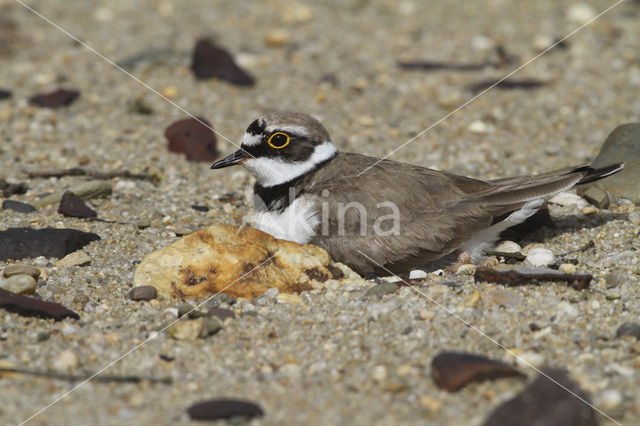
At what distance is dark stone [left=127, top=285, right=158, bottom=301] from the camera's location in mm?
4305

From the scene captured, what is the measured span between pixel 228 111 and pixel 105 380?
4.30 meters

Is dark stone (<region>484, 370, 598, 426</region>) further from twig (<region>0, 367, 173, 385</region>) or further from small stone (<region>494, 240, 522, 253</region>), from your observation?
small stone (<region>494, 240, 522, 253</region>)

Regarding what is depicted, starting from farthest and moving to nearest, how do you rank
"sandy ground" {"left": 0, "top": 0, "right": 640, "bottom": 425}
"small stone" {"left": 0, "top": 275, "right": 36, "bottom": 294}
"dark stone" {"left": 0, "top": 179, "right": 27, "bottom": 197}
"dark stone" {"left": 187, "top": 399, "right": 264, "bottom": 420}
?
"dark stone" {"left": 0, "top": 179, "right": 27, "bottom": 197} < "small stone" {"left": 0, "top": 275, "right": 36, "bottom": 294} < "sandy ground" {"left": 0, "top": 0, "right": 640, "bottom": 425} < "dark stone" {"left": 187, "top": 399, "right": 264, "bottom": 420}

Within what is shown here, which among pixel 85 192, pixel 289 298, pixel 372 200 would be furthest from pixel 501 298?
pixel 85 192

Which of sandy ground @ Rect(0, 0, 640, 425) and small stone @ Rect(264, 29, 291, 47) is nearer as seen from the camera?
sandy ground @ Rect(0, 0, 640, 425)

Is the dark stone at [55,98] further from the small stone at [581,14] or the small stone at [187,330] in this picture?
the small stone at [581,14]

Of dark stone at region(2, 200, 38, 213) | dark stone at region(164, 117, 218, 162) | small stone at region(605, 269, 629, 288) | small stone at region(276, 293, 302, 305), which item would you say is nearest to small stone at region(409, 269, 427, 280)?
small stone at region(276, 293, 302, 305)

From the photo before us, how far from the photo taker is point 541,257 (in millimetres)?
4770

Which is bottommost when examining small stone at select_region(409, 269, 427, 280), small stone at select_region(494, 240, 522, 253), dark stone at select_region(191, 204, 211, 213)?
dark stone at select_region(191, 204, 211, 213)

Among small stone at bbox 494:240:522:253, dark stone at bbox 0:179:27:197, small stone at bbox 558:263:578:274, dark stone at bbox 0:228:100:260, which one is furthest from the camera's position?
dark stone at bbox 0:179:27:197

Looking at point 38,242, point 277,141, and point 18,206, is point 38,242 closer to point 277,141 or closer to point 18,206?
point 18,206

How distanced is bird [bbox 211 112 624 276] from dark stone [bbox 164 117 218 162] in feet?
4.80

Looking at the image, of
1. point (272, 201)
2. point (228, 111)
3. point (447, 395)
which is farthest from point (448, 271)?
point (228, 111)

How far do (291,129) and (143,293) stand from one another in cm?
146
